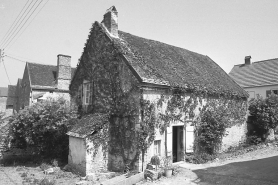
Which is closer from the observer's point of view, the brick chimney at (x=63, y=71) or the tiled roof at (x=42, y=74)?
the tiled roof at (x=42, y=74)

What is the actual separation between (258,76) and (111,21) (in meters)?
22.5

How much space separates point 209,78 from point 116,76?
7.75 metres

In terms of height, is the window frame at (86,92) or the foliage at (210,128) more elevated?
the window frame at (86,92)

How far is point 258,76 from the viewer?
2766 centimetres

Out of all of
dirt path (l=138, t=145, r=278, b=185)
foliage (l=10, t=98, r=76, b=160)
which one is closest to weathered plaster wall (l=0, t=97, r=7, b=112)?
foliage (l=10, t=98, r=76, b=160)

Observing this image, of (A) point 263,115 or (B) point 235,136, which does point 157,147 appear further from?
(A) point 263,115

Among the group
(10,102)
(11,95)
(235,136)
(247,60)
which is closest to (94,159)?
(235,136)

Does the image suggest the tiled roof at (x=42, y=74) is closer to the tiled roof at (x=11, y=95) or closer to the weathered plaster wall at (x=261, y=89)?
the tiled roof at (x=11, y=95)

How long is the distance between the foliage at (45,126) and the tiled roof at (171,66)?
5.49 m

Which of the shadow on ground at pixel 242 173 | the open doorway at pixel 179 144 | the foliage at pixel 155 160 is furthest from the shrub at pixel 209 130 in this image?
the foliage at pixel 155 160

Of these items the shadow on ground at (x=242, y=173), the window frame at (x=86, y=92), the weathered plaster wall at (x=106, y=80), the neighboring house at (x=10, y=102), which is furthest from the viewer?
the neighboring house at (x=10, y=102)

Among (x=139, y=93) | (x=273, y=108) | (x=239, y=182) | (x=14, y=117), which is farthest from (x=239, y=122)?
(x=14, y=117)

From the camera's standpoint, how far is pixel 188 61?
16.6 metres

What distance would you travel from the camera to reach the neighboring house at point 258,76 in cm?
2570
